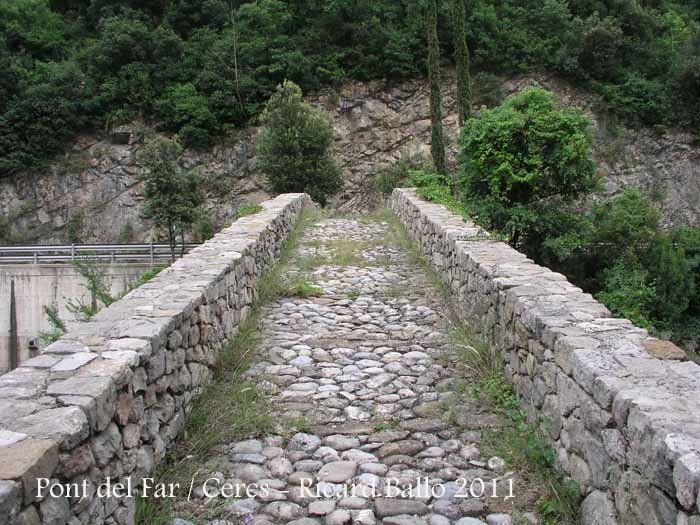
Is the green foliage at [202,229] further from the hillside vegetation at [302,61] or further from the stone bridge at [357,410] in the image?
the stone bridge at [357,410]

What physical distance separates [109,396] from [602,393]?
218 centimetres

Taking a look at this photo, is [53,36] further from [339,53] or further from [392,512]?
[392,512]

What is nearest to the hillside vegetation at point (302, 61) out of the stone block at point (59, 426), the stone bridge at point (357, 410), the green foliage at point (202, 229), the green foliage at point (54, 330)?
the green foliage at point (202, 229)

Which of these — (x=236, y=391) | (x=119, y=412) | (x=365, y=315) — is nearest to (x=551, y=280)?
(x=365, y=315)

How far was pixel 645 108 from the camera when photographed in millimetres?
28672

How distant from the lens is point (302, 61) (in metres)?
29.5

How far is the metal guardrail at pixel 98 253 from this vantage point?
2241 cm

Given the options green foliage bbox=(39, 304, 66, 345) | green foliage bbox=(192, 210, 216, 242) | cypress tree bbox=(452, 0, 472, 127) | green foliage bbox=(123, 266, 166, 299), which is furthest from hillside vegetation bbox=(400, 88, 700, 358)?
green foliage bbox=(192, 210, 216, 242)

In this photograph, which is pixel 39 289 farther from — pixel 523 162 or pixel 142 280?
pixel 523 162

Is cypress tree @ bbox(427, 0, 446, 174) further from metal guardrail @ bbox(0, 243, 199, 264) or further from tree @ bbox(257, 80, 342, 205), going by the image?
metal guardrail @ bbox(0, 243, 199, 264)

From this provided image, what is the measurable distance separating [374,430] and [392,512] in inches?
33.8

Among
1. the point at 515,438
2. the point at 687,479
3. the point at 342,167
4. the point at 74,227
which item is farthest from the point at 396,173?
the point at 687,479

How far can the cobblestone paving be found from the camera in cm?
286

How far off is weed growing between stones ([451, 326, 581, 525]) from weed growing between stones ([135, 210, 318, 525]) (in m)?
1.46
